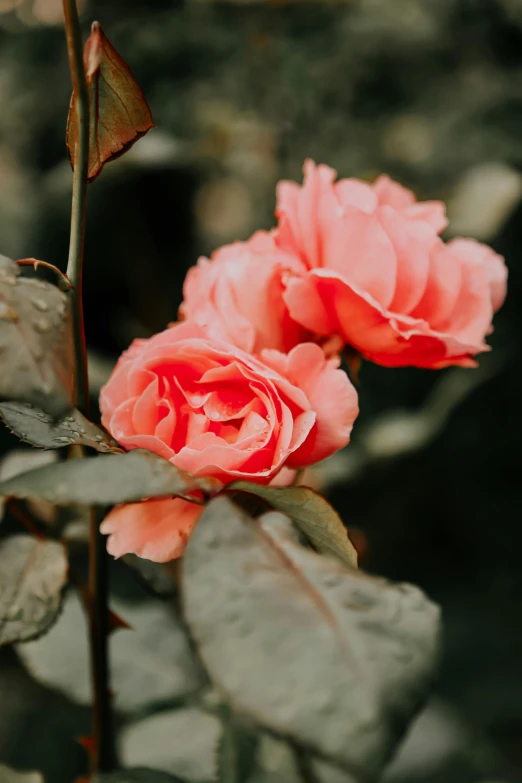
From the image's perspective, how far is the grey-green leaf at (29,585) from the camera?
0.38m

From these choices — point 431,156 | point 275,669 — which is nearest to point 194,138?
point 431,156

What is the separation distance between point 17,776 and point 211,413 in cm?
27

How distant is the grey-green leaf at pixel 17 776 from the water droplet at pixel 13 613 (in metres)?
0.13

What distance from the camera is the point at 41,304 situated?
0.94 ft

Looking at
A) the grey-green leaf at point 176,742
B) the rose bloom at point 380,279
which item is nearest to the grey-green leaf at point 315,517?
the rose bloom at point 380,279

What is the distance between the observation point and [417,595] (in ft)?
0.87

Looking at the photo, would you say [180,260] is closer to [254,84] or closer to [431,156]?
[254,84]

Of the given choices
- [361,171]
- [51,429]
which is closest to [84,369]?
[51,429]

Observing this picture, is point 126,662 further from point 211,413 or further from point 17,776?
point 211,413

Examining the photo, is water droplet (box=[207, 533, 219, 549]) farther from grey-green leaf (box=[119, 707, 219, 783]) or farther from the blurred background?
the blurred background

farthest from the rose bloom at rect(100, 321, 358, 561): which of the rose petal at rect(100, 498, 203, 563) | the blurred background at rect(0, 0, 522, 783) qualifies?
the blurred background at rect(0, 0, 522, 783)

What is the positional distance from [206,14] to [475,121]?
19.7 inches

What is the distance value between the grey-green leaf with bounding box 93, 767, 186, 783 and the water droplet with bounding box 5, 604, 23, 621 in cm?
11

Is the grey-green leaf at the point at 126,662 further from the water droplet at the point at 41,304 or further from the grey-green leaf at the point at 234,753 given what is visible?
the water droplet at the point at 41,304
